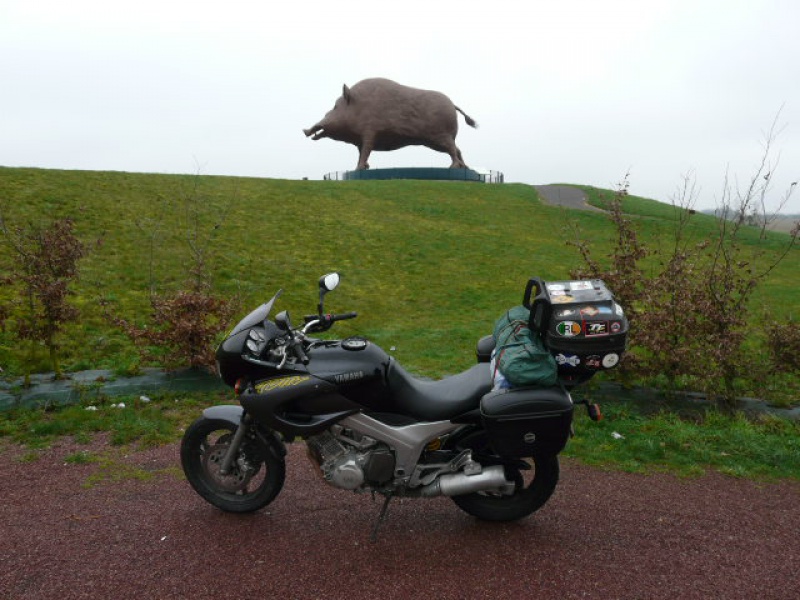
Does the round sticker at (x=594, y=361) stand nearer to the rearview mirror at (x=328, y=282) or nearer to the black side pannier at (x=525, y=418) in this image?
the black side pannier at (x=525, y=418)

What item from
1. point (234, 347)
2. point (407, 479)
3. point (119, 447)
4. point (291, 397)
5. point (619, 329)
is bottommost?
point (119, 447)

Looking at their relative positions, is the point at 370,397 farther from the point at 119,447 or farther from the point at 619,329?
the point at 119,447

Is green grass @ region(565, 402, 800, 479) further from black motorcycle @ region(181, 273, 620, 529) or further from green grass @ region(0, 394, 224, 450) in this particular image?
green grass @ region(0, 394, 224, 450)

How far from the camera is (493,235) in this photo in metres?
19.5

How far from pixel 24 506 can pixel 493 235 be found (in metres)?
16.8

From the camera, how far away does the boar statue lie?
3003cm

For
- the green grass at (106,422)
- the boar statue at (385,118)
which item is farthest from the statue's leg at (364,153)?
the green grass at (106,422)

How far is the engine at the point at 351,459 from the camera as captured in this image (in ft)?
11.4

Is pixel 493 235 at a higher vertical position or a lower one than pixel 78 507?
higher

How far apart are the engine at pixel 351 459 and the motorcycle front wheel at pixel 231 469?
42 centimetres

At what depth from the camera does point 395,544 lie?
3551mm

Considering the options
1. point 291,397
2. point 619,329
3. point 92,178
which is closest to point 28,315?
point 291,397

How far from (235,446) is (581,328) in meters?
2.33

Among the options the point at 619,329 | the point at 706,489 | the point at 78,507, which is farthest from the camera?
the point at 706,489
